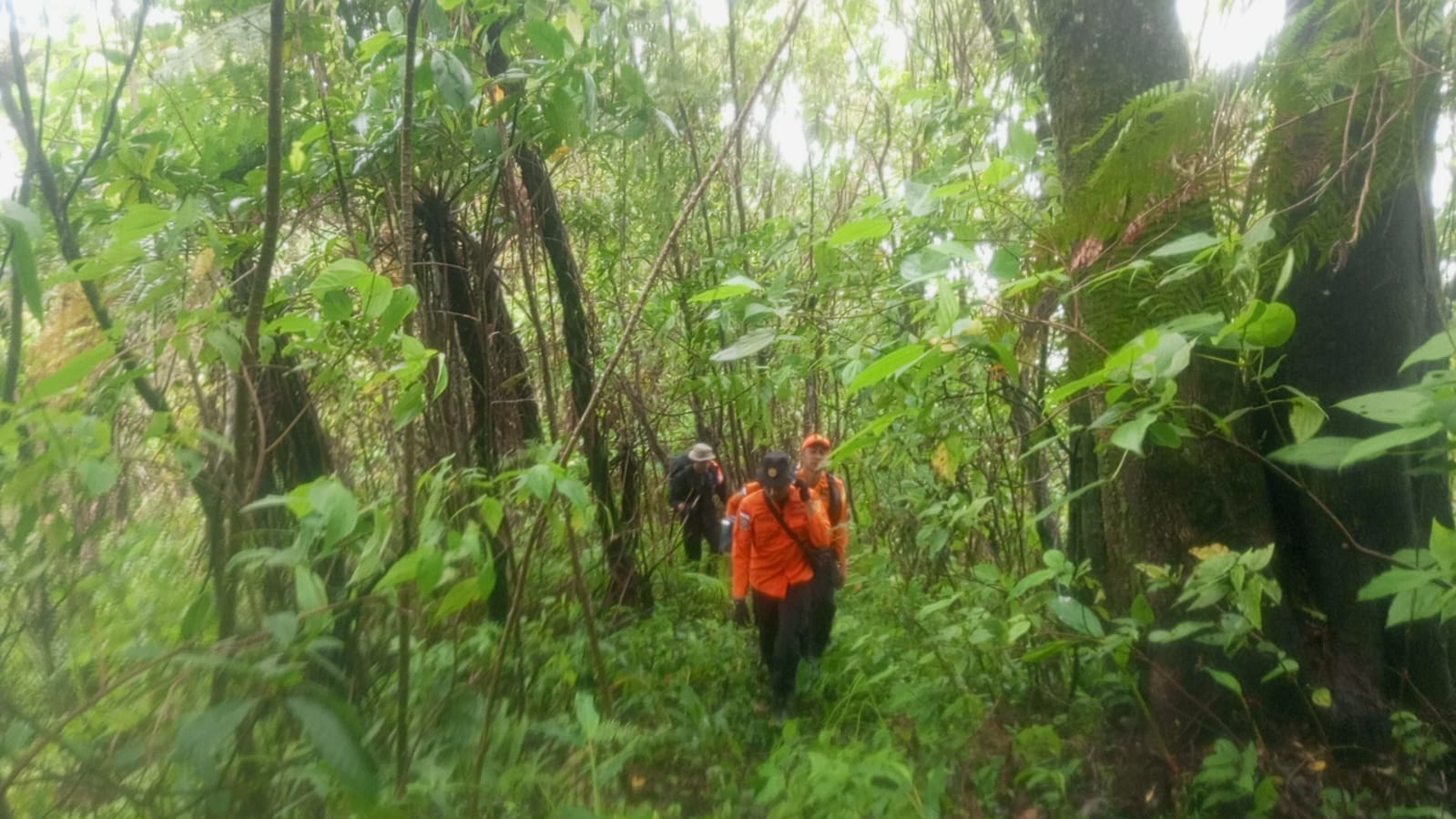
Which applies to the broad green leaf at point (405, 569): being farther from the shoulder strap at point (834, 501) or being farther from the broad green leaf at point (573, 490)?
the shoulder strap at point (834, 501)

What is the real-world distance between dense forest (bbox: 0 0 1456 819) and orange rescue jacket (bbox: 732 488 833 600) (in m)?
0.42

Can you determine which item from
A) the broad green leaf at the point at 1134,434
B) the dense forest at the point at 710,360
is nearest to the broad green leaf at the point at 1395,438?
the dense forest at the point at 710,360

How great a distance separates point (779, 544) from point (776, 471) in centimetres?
40

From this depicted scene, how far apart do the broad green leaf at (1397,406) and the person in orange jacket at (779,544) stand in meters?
2.94

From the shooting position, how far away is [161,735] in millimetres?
1489

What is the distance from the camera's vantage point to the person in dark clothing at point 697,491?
5.58 m

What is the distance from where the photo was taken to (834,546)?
4570mm

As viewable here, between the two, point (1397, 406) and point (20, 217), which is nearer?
point (20, 217)

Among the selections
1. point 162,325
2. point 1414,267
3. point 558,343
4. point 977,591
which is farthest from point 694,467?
point 1414,267

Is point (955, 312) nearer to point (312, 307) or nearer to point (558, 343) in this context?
point (312, 307)

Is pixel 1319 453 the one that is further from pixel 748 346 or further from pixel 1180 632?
pixel 748 346

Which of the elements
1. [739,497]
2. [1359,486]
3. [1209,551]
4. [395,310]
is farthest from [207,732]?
[739,497]

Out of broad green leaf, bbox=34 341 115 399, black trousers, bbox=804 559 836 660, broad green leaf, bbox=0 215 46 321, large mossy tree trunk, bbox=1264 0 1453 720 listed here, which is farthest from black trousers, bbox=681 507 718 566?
broad green leaf, bbox=0 215 46 321

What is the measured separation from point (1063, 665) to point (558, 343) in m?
3.00
